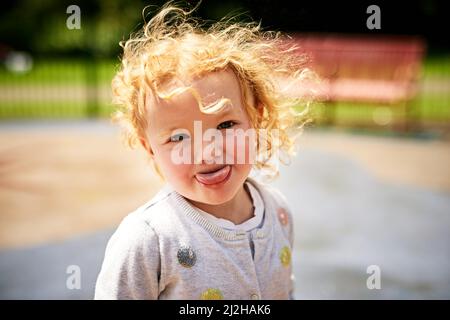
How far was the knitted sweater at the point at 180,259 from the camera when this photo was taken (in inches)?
55.5

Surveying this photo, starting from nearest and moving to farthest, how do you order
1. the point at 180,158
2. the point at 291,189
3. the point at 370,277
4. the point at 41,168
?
the point at 180,158 < the point at 370,277 < the point at 291,189 < the point at 41,168

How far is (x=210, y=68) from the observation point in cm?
144

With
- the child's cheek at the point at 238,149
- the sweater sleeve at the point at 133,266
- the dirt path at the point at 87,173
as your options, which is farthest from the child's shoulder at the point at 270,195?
the dirt path at the point at 87,173

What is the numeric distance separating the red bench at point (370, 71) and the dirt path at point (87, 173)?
0.93 metres

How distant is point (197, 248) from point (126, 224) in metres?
0.21

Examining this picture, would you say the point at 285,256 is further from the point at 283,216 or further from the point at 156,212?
the point at 156,212

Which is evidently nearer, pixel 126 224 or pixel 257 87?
pixel 126 224

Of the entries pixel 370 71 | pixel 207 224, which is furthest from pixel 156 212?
pixel 370 71

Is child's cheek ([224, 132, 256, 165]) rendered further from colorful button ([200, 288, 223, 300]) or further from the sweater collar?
colorful button ([200, 288, 223, 300])

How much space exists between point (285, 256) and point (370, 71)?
20.6 feet

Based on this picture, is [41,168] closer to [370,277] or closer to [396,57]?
[370,277]

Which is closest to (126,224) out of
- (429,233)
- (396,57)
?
(429,233)

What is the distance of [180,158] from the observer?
55.9 inches

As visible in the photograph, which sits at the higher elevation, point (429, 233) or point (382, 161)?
point (382, 161)
